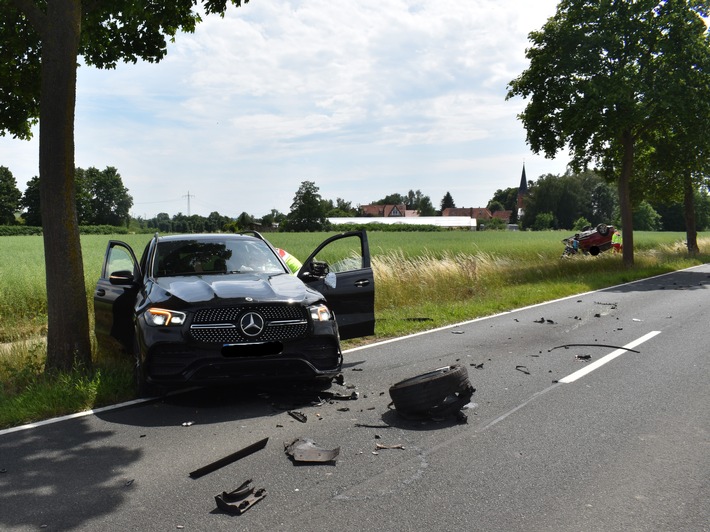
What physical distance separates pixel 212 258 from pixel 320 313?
5.88 feet

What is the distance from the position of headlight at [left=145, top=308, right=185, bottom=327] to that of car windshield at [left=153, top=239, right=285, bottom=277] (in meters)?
1.21

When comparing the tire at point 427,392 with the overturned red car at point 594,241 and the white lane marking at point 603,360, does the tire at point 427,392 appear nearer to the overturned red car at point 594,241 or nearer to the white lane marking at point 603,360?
the white lane marking at point 603,360

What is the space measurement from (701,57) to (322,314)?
2578cm

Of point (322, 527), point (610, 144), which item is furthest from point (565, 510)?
point (610, 144)

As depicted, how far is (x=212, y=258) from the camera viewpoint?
7.26 meters

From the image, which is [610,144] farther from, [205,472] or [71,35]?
[205,472]

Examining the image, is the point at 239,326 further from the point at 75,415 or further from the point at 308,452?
the point at 75,415

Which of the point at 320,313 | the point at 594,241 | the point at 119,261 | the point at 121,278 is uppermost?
the point at 119,261

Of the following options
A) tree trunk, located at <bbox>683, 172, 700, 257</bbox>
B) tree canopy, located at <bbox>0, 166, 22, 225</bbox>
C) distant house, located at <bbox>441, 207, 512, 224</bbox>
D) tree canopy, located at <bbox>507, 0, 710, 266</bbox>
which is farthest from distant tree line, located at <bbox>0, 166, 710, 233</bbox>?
tree canopy, located at <bbox>507, 0, 710, 266</bbox>

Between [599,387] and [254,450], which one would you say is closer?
[254,450]

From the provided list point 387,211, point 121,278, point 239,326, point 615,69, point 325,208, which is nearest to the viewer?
point 239,326

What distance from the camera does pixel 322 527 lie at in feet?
11.1

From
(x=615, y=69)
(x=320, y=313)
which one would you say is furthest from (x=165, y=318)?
(x=615, y=69)

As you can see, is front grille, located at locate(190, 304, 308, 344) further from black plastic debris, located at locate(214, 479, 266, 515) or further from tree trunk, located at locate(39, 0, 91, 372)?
tree trunk, located at locate(39, 0, 91, 372)
